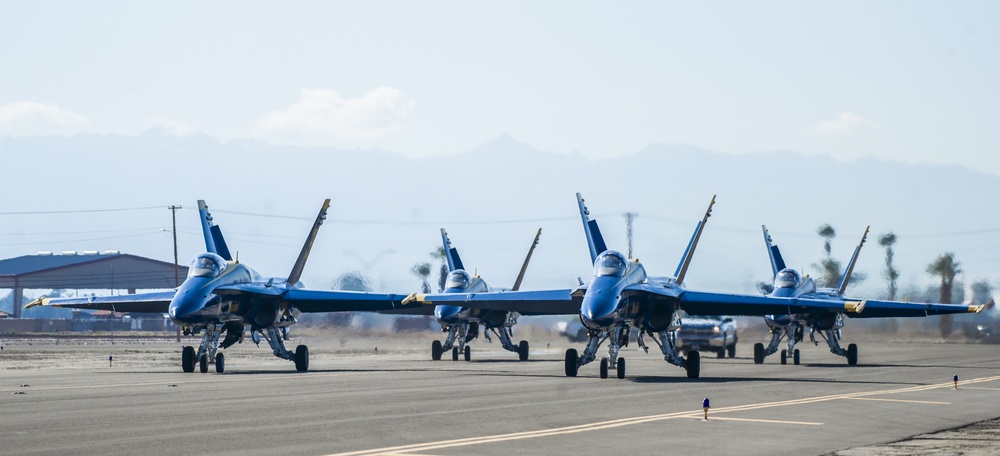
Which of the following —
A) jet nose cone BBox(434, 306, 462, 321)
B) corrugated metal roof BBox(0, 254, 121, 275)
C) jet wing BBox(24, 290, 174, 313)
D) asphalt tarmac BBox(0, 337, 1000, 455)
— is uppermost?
corrugated metal roof BBox(0, 254, 121, 275)

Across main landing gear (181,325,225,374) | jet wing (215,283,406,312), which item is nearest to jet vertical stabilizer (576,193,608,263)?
jet wing (215,283,406,312)

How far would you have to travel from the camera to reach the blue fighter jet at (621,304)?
31.1 metres

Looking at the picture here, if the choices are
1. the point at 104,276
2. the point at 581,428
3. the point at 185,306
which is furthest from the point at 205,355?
the point at 104,276

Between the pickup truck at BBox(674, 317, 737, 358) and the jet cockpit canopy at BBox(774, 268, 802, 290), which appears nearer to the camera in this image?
the jet cockpit canopy at BBox(774, 268, 802, 290)

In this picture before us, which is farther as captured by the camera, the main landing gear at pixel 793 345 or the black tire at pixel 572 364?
the main landing gear at pixel 793 345

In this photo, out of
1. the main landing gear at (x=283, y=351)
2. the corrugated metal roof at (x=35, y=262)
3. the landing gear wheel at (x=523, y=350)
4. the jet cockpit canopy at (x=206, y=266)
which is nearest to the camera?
the jet cockpit canopy at (x=206, y=266)

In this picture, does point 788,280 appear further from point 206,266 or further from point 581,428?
point 581,428

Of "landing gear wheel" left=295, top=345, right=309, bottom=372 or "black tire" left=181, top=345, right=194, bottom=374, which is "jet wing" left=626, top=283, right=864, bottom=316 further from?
"black tire" left=181, top=345, right=194, bottom=374

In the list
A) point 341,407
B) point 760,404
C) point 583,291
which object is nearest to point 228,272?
point 583,291

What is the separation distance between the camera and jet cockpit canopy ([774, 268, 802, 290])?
149 feet

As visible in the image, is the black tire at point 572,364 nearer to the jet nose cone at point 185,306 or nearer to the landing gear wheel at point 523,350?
the jet nose cone at point 185,306

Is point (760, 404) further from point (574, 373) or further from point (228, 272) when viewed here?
point (228, 272)

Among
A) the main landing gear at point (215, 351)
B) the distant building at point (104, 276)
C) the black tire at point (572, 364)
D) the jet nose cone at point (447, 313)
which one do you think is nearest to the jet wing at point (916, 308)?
the black tire at point (572, 364)

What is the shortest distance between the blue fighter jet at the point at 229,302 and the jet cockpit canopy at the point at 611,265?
9.54 meters
